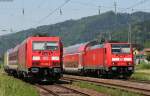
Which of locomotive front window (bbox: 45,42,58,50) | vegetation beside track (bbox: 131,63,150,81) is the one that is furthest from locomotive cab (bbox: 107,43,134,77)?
locomotive front window (bbox: 45,42,58,50)

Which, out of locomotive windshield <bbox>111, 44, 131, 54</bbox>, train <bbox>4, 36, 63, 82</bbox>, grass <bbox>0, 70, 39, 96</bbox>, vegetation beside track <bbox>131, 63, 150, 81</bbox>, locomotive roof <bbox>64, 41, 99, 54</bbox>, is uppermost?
locomotive roof <bbox>64, 41, 99, 54</bbox>

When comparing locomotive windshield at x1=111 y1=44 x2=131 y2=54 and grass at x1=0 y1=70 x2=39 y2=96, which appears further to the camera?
locomotive windshield at x1=111 y1=44 x2=131 y2=54

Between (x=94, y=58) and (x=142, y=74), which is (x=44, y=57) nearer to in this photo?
(x=94, y=58)

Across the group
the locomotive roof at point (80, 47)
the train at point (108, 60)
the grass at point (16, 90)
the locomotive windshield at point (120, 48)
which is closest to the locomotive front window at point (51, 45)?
the grass at point (16, 90)

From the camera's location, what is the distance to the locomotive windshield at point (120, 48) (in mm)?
40812

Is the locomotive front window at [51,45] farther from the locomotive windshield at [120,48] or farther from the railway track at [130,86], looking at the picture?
the locomotive windshield at [120,48]

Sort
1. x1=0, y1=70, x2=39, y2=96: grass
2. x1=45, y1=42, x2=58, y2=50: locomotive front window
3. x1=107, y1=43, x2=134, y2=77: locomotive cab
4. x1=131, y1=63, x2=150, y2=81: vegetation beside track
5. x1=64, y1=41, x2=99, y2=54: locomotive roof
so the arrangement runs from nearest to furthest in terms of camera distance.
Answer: x1=0, y1=70, x2=39, y2=96: grass, x1=45, y1=42, x2=58, y2=50: locomotive front window, x1=107, y1=43, x2=134, y2=77: locomotive cab, x1=131, y1=63, x2=150, y2=81: vegetation beside track, x1=64, y1=41, x2=99, y2=54: locomotive roof

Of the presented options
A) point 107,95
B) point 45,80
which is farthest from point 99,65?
point 107,95

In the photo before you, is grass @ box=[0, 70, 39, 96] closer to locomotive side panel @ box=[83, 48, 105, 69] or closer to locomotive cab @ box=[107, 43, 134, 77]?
locomotive cab @ box=[107, 43, 134, 77]

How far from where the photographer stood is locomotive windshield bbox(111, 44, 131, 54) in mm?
40812

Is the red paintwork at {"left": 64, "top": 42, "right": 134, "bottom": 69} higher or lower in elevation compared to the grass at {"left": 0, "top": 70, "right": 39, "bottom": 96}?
higher

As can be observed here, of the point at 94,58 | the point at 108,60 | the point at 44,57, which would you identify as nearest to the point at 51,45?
the point at 44,57

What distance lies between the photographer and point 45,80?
34.4m

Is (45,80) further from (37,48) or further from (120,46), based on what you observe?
(120,46)
